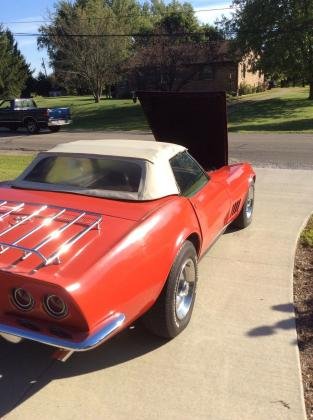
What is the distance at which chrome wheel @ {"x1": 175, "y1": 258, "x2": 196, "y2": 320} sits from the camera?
11.7ft

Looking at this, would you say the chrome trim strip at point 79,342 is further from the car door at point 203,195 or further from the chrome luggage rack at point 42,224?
the car door at point 203,195

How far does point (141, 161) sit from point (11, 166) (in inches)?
313

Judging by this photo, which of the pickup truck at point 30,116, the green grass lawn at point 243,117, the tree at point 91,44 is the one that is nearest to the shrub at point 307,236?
the green grass lawn at point 243,117

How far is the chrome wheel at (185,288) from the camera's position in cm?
356

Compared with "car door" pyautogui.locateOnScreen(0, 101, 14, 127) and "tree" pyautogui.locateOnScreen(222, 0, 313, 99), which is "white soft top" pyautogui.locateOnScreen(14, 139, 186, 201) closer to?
"car door" pyautogui.locateOnScreen(0, 101, 14, 127)

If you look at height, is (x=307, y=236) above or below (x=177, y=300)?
below

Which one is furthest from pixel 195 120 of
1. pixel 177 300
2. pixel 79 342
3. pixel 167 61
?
pixel 167 61

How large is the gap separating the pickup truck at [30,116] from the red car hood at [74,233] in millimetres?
18256

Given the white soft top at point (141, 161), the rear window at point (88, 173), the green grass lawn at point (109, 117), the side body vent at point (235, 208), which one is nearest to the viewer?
the white soft top at point (141, 161)

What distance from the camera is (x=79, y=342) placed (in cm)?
261

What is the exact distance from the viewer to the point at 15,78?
3344 cm

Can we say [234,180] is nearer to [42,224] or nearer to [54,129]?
[42,224]

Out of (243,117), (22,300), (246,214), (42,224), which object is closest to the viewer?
(22,300)

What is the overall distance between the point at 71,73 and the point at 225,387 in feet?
116
